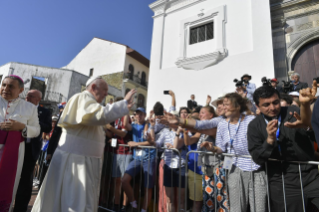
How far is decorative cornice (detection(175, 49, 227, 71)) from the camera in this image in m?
8.71

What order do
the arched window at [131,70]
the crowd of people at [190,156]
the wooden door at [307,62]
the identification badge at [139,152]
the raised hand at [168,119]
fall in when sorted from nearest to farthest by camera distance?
the crowd of people at [190,156] < the raised hand at [168,119] < the identification badge at [139,152] < the wooden door at [307,62] < the arched window at [131,70]

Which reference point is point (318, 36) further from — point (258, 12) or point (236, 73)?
point (236, 73)

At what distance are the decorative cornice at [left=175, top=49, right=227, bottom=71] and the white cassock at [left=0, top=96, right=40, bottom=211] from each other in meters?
7.59

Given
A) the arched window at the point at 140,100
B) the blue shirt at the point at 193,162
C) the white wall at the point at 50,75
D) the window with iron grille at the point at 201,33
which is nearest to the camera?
the blue shirt at the point at 193,162

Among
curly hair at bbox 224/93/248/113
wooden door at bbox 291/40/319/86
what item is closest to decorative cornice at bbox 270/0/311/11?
wooden door at bbox 291/40/319/86

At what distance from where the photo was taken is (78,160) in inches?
91.1

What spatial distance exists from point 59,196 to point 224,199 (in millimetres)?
1923

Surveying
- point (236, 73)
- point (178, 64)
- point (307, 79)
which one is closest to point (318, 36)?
point (307, 79)

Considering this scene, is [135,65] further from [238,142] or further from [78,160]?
[238,142]

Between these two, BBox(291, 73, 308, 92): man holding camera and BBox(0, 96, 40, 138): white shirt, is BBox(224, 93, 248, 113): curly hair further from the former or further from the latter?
BBox(291, 73, 308, 92): man holding camera

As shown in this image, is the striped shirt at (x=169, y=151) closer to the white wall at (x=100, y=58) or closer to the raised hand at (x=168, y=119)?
the raised hand at (x=168, y=119)

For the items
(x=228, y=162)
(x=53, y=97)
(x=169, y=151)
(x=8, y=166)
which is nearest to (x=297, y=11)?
(x=169, y=151)

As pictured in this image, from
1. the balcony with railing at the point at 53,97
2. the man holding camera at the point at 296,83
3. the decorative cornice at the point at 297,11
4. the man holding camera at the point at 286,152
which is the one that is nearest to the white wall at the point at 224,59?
the decorative cornice at the point at 297,11

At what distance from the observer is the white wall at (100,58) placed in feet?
74.6
